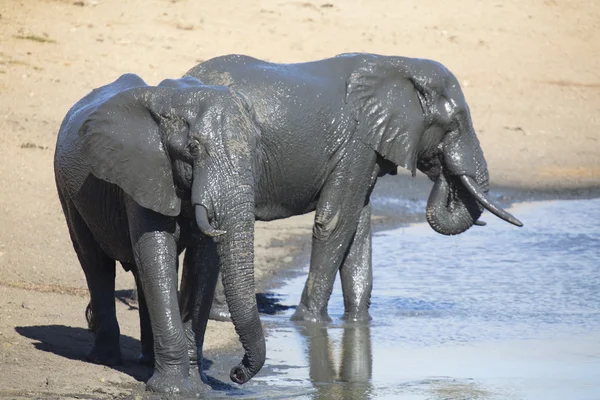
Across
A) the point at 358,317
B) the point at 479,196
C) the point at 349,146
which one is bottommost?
the point at 358,317

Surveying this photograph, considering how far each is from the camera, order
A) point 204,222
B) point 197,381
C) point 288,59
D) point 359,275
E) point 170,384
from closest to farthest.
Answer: point 204,222 → point 170,384 → point 197,381 → point 359,275 → point 288,59

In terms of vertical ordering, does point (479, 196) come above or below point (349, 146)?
below

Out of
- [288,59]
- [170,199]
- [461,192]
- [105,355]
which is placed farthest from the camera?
[288,59]

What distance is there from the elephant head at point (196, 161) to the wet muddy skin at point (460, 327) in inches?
40.5

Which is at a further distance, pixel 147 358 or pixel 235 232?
pixel 147 358

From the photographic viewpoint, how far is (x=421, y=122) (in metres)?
9.40

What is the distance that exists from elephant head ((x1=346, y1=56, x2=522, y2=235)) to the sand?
6.15 ft

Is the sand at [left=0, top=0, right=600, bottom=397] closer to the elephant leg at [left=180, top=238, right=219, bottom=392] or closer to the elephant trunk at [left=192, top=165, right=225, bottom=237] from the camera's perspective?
the elephant leg at [left=180, top=238, right=219, bottom=392]

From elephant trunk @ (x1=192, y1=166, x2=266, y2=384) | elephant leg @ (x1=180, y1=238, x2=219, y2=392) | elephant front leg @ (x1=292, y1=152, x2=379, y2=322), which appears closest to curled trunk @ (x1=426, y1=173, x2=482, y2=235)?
elephant front leg @ (x1=292, y1=152, x2=379, y2=322)

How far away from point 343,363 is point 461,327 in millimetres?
1443

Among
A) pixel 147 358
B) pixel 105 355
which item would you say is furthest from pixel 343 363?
pixel 105 355

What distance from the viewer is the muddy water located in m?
7.63

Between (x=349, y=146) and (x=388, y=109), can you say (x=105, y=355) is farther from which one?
(x=388, y=109)

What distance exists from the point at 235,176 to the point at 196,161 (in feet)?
0.69
